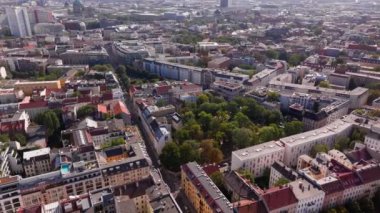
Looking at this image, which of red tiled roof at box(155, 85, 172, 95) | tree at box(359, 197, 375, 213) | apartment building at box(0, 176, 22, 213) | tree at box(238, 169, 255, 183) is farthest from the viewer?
Result: red tiled roof at box(155, 85, 172, 95)

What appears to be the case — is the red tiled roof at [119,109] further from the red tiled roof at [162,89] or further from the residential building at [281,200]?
the residential building at [281,200]

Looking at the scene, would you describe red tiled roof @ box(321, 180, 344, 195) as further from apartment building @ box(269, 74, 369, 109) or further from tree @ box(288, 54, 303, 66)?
tree @ box(288, 54, 303, 66)

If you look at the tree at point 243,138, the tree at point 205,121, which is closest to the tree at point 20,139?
the tree at point 205,121

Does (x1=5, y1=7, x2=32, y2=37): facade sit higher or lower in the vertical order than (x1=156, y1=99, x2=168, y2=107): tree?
higher

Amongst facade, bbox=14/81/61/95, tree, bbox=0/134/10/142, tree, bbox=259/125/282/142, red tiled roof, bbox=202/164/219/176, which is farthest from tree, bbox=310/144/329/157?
facade, bbox=14/81/61/95

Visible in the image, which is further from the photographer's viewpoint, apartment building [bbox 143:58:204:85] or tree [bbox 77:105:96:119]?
apartment building [bbox 143:58:204:85]

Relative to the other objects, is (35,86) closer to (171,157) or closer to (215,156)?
(171,157)

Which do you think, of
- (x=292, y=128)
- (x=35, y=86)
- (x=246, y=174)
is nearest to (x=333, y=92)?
(x=292, y=128)

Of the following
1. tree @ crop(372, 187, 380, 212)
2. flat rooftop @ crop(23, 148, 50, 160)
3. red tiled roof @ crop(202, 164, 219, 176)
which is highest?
flat rooftop @ crop(23, 148, 50, 160)
